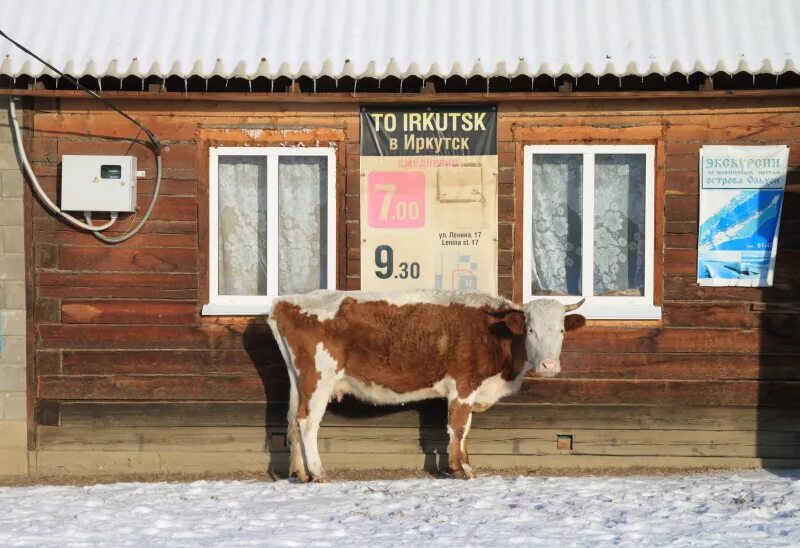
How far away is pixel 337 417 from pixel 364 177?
2150 mm

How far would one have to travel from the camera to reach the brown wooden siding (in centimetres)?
968

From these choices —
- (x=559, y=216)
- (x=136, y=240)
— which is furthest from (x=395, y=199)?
(x=136, y=240)

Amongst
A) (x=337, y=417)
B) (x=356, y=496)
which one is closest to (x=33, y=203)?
(x=337, y=417)

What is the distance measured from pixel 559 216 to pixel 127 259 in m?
3.87

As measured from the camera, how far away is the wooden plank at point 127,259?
32.6ft

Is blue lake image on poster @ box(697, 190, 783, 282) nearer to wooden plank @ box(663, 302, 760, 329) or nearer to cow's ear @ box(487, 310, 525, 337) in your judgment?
wooden plank @ box(663, 302, 760, 329)

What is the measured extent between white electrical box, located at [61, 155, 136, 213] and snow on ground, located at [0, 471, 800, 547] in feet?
7.97

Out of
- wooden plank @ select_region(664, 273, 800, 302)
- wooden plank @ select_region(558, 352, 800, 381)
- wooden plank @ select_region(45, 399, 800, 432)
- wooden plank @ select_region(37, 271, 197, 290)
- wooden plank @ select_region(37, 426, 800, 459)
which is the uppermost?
wooden plank @ select_region(37, 271, 197, 290)

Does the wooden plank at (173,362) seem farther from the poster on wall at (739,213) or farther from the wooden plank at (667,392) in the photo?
the poster on wall at (739,213)

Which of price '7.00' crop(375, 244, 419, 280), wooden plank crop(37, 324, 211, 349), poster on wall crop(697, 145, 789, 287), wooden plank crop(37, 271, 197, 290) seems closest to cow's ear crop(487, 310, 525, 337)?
price '7.00' crop(375, 244, 419, 280)

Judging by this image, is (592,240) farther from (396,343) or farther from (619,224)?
(396,343)

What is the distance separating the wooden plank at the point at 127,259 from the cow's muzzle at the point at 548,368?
3.19 metres

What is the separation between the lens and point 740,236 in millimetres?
9641

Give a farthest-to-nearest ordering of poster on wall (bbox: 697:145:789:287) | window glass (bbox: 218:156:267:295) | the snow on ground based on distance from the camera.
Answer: window glass (bbox: 218:156:267:295)
poster on wall (bbox: 697:145:789:287)
the snow on ground
